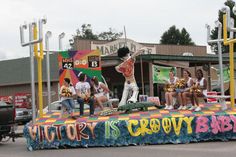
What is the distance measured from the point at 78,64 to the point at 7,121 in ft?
19.6

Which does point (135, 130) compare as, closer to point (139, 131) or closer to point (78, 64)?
point (139, 131)

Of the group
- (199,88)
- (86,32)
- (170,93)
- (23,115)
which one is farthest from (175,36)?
(199,88)

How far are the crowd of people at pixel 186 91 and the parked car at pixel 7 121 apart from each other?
5.13 m

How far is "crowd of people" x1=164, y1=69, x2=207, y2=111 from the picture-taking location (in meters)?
13.7

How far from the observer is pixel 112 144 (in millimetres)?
12633

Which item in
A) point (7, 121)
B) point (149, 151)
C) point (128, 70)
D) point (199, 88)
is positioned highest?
point (128, 70)

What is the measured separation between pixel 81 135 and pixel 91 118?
764mm

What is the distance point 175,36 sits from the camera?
85375 millimetres

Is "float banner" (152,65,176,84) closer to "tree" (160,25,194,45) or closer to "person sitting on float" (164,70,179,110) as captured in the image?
"person sitting on float" (164,70,179,110)

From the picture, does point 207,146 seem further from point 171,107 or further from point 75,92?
point 75,92

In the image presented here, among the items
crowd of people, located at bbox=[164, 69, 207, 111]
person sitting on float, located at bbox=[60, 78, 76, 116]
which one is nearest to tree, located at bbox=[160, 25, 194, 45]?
crowd of people, located at bbox=[164, 69, 207, 111]

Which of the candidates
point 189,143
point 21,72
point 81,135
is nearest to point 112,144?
point 81,135

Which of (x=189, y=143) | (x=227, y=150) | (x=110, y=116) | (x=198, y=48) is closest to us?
(x=227, y=150)

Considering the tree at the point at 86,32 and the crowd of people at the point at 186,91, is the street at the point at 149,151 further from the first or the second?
the tree at the point at 86,32
